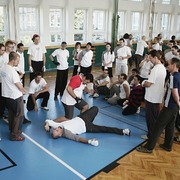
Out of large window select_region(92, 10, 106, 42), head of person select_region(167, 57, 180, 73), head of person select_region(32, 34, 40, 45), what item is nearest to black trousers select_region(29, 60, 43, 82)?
head of person select_region(32, 34, 40, 45)

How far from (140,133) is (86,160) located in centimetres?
154

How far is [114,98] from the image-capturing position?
6.71 meters

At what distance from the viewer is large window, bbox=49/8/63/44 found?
1094cm

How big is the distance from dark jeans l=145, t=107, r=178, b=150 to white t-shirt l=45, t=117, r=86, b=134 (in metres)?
1.23

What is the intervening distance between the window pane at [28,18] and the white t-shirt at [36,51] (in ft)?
12.6

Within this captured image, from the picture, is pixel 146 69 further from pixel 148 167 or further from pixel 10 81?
pixel 10 81

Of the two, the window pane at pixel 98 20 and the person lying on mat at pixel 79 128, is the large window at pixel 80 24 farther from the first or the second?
the person lying on mat at pixel 79 128

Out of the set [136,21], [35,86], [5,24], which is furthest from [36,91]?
[136,21]

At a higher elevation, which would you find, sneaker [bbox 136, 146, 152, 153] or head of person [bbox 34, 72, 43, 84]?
head of person [bbox 34, 72, 43, 84]

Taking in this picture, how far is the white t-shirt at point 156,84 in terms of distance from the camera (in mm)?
4066

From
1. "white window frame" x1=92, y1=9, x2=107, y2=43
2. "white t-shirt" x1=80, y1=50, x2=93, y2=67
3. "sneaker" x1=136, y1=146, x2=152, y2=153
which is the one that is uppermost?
"white window frame" x1=92, y1=9, x2=107, y2=43

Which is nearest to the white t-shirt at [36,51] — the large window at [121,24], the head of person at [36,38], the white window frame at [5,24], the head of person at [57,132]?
the head of person at [36,38]

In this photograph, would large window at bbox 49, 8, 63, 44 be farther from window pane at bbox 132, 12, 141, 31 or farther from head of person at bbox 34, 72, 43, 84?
head of person at bbox 34, 72, 43, 84

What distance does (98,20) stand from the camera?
12953mm
